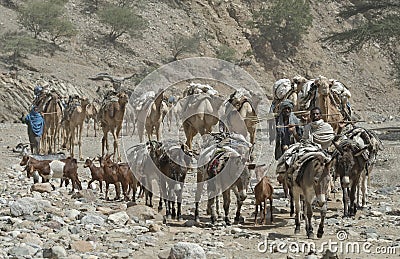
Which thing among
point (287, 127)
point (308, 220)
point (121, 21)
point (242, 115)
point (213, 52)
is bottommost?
point (308, 220)

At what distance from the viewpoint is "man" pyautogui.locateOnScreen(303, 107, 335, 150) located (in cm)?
1238

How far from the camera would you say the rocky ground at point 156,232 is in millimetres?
8930

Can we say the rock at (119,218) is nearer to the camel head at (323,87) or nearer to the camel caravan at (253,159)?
the camel caravan at (253,159)

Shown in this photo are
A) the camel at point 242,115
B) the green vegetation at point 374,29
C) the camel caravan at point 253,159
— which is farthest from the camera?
the green vegetation at point 374,29

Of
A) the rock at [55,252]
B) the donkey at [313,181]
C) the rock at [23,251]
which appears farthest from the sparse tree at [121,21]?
the rock at [55,252]

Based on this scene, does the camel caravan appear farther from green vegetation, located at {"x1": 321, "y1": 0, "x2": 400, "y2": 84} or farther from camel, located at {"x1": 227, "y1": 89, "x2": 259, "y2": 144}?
green vegetation, located at {"x1": 321, "y1": 0, "x2": 400, "y2": 84}

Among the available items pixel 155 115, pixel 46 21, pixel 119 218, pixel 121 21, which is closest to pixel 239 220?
pixel 119 218

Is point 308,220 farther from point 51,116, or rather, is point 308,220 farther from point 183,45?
point 183,45

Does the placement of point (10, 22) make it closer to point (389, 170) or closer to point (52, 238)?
point (389, 170)

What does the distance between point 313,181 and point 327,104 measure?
4915 millimetres

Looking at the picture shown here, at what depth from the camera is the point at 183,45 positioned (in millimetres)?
51031

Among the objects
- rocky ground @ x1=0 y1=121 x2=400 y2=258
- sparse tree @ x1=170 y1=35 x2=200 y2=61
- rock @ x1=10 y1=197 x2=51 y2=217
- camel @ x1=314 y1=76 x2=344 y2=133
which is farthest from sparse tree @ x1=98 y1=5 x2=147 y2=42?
rock @ x1=10 y1=197 x2=51 y2=217

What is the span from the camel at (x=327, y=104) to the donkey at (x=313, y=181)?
14.2 ft

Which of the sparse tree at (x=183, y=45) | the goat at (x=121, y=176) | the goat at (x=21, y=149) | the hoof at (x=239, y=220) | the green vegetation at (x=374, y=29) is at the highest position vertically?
A: the sparse tree at (x=183, y=45)
